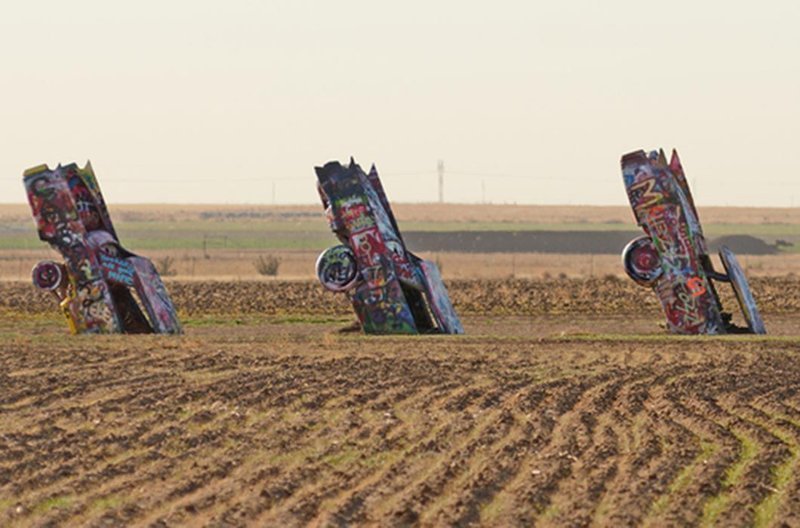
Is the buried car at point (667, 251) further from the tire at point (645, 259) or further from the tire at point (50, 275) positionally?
the tire at point (50, 275)

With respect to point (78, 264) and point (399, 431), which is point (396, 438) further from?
point (78, 264)

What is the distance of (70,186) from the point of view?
36906mm

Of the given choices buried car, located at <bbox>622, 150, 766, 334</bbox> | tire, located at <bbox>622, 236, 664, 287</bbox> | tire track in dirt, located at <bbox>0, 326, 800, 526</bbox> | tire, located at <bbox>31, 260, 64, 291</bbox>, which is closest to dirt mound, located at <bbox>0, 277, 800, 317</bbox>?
tire, located at <bbox>31, 260, 64, 291</bbox>

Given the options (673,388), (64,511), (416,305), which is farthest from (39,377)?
(416,305)

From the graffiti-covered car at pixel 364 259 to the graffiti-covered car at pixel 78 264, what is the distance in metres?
3.93

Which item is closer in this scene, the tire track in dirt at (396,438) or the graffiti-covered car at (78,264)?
the tire track in dirt at (396,438)

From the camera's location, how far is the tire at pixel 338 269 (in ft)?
118

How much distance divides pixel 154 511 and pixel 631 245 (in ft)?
74.9

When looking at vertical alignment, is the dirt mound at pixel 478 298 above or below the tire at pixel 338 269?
below

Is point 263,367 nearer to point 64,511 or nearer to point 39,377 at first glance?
point 39,377

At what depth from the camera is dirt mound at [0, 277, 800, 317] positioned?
4727 centimetres

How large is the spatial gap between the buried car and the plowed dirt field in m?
2.14

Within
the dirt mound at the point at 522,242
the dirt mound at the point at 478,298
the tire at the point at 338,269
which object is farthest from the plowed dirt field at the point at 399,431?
the dirt mound at the point at 522,242

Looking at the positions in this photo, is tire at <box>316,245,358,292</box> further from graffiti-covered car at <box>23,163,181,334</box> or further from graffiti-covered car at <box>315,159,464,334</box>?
graffiti-covered car at <box>23,163,181,334</box>
